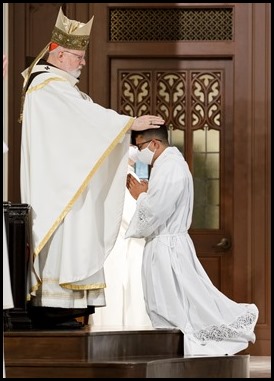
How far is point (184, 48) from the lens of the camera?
10.6 m

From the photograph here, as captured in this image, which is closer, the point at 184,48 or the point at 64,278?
the point at 64,278

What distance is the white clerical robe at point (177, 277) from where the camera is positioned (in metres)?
7.41

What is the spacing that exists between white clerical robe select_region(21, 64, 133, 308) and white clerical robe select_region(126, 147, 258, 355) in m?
0.35

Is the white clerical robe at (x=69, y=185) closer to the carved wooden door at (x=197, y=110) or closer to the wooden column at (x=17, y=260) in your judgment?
the wooden column at (x=17, y=260)

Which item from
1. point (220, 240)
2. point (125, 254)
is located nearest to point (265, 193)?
point (220, 240)

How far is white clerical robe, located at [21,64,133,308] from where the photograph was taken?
6906 millimetres

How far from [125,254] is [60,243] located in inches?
73.2

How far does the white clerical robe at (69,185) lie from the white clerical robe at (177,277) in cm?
35

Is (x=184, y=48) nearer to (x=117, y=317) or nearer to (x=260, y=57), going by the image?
(x=260, y=57)

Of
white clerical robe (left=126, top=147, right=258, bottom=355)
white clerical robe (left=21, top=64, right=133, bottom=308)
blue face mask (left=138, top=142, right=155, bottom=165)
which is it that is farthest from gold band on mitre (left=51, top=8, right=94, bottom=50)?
white clerical robe (left=126, top=147, right=258, bottom=355)

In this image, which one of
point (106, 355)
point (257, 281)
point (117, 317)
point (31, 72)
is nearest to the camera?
point (106, 355)

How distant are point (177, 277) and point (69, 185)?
1012mm

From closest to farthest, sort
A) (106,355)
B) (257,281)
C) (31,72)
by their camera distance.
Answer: (106,355), (31,72), (257,281)

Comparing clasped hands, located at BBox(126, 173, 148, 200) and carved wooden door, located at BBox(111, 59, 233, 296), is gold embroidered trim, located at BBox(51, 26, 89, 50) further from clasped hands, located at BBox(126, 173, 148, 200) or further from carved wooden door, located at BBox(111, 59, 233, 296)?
carved wooden door, located at BBox(111, 59, 233, 296)
